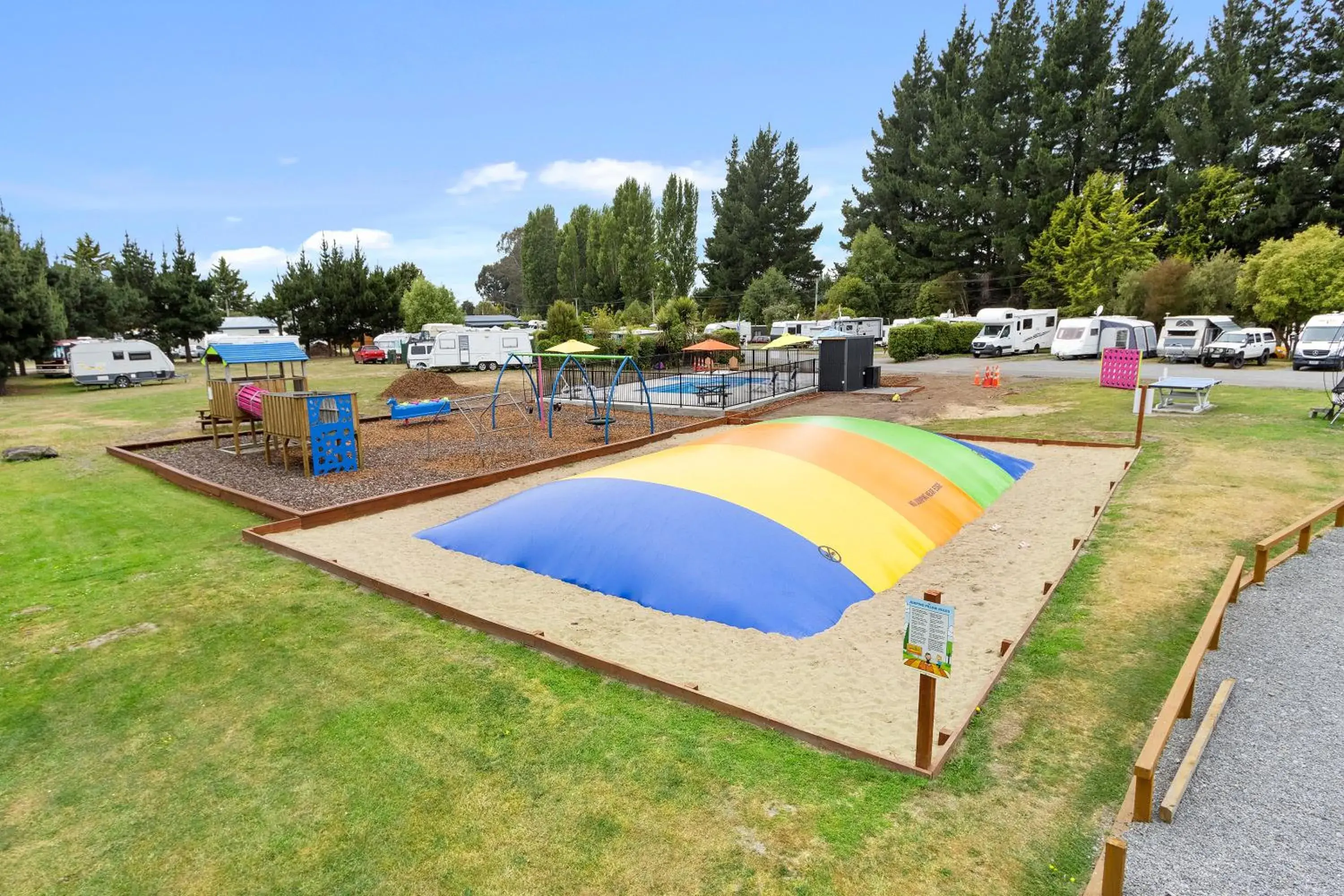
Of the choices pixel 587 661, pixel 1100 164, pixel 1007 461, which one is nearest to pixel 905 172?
pixel 1100 164

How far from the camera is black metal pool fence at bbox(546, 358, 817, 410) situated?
23.5 meters

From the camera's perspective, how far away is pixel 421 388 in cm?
2783

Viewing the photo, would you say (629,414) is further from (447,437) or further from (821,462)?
(821,462)

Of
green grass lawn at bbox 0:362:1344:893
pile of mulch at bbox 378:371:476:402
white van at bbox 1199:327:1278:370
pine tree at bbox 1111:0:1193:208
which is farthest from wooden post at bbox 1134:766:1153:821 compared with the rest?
pine tree at bbox 1111:0:1193:208

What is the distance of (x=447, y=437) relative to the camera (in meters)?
18.3

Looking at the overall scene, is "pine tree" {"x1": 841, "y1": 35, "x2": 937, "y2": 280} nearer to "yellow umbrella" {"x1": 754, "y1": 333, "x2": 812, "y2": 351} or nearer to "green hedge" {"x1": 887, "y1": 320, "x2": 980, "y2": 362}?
"green hedge" {"x1": 887, "y1": 320, "x2": 980, "y2": 362}

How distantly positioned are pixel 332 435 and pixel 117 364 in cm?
2851

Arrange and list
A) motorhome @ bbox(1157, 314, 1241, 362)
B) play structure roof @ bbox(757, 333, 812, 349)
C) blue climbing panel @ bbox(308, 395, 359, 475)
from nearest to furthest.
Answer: blue climbing panel @ bbox(308, 395, 359, 475) < play structure roof @ bbox(757, 333, 812, 349) < motorhome @ bbox(1157, 314, 1241, 362)

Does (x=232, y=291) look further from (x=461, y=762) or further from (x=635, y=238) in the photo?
(x=461, y=762)

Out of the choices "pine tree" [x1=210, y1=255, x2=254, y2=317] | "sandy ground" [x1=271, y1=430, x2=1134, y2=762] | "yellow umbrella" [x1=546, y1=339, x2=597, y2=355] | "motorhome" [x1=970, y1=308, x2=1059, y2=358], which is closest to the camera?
"sandy ground" [x1=271, y1=430, x2=1134, y2=762]

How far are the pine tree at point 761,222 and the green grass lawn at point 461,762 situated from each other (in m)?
66.7

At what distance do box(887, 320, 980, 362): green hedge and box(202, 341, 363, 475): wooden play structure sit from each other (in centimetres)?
3070

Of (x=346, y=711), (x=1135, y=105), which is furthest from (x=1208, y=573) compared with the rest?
(x=1135, y=105)

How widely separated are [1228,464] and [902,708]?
11.5 meters
